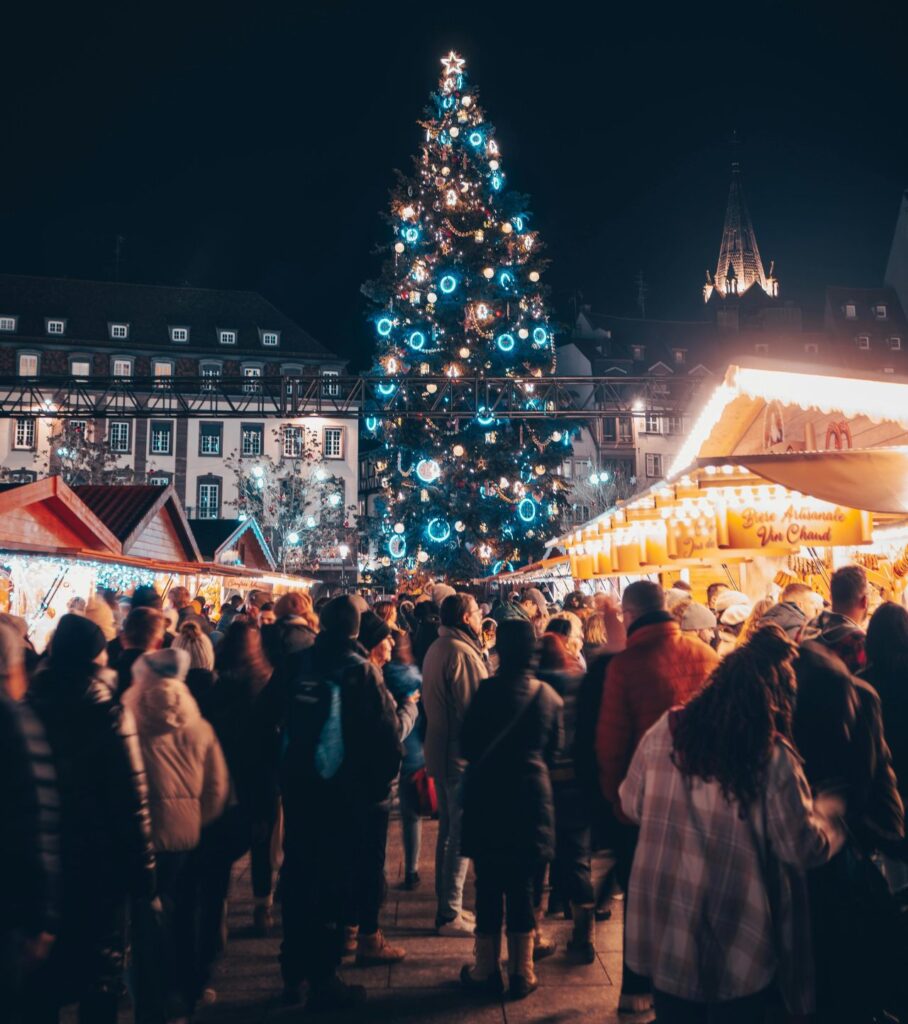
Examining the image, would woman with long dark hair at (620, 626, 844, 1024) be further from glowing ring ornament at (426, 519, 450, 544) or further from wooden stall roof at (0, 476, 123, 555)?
glowing ring ornament at (426, 519, 450, 544)

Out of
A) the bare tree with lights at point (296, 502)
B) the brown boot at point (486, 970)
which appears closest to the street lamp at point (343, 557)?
the bare tree with lights at point (296, 502)

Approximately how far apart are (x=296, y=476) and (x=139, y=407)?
33718 mm

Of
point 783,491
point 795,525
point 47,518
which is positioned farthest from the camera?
point 47,518

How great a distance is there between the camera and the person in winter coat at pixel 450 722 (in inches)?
235

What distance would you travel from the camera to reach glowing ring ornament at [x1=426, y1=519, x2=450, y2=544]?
2489 centimetres

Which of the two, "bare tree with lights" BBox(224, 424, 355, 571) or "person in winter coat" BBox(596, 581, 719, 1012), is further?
"bare tree with lights" BBox(224, 424, 355, 571)

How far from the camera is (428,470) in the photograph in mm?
24625

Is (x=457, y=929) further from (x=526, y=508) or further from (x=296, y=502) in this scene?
(x=296, y=502)

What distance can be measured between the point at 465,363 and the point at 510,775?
68.3ft

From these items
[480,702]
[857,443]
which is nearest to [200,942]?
[480,702]

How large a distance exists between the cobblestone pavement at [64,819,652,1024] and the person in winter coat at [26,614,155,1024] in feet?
3.90

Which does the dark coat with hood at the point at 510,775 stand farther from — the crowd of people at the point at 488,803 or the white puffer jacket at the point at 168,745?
the white puffer jacket at the point at 168,745

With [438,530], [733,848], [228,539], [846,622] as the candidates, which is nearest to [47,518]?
[438,530]

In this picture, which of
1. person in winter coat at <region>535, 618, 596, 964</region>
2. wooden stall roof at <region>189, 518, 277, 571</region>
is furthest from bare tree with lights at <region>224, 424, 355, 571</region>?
person in winter coat at <region>535, 618, 596, 964</region>
